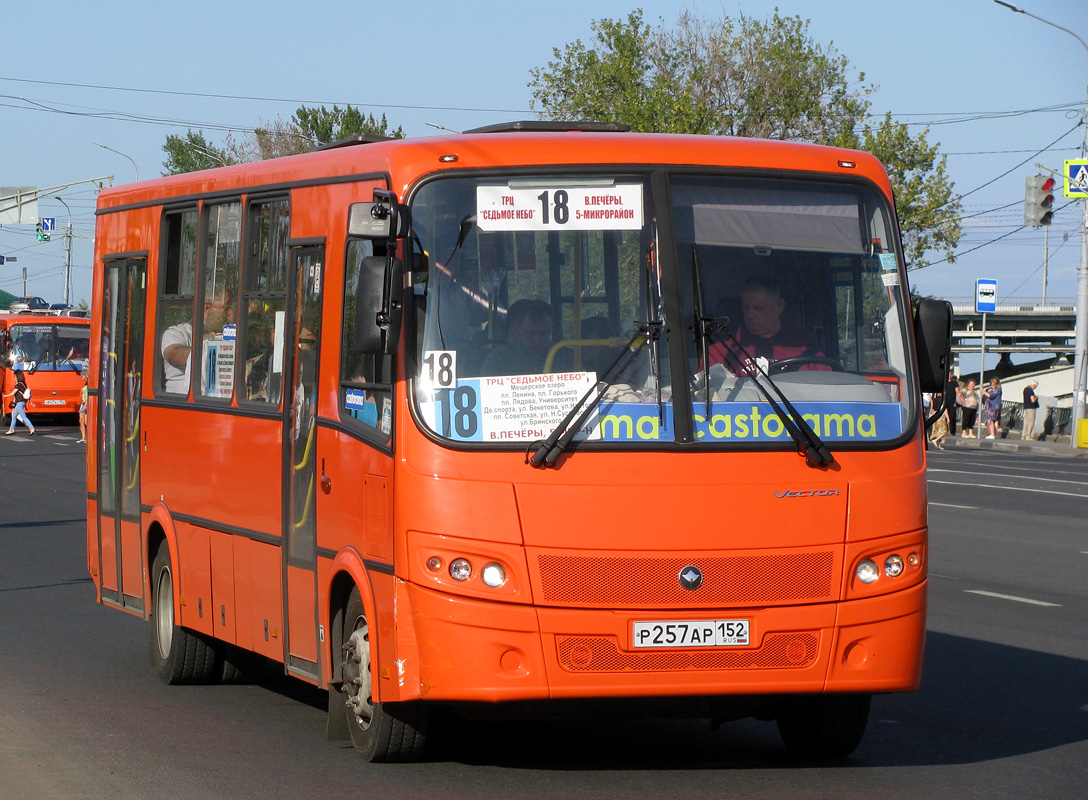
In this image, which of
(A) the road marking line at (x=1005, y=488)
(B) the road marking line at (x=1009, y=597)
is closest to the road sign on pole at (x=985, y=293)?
(A) the road marking line at (x=1005, y=488)

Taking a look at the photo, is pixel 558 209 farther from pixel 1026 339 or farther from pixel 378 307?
pixel 1026 339

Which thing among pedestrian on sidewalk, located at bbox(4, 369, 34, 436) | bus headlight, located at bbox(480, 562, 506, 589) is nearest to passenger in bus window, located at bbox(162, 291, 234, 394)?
bus headlight, located at bbox(480, 562, 506, 589)

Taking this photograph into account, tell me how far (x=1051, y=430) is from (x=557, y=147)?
4395cm

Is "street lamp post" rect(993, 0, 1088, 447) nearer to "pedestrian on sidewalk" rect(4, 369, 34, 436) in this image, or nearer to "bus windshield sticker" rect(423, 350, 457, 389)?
"pedestrian on sidewalk" rect(4, 369, 34, 436)

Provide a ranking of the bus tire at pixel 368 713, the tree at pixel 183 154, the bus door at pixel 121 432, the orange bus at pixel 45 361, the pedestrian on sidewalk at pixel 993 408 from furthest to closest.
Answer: the tree at pixel 183 154 < the pedestrian on sidewalk at pixel 993 408 < the orange bus at pixel 45 361 < the bus door at pixel 121 432 < the bus tire at pixel 368 713

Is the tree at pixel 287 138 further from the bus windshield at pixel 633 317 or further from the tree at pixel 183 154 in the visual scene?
the bus windshield at pixel 633 317

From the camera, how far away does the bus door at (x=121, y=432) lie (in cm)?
999

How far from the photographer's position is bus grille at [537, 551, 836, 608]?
6203 mm

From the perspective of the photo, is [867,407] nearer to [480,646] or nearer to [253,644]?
[480,646]

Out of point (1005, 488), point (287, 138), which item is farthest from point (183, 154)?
point (1005, 488)

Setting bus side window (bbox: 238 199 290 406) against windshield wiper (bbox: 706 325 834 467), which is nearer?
windshield wiper (bbox: 706 325 834 467)

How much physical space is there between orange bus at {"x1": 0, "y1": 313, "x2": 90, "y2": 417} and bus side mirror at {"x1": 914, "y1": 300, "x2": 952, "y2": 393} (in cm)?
3971

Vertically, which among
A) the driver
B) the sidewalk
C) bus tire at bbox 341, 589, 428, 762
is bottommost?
the sidewalk

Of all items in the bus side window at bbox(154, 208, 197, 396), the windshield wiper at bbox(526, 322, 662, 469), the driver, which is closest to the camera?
the windshield wiper at bbox(526, 322, 662, 469)
